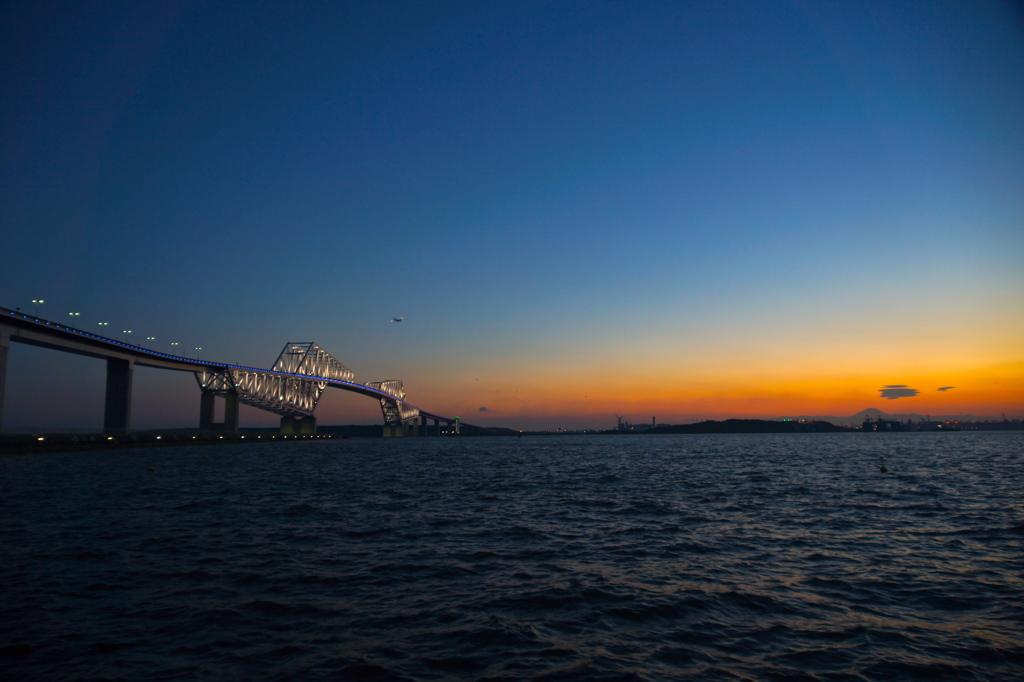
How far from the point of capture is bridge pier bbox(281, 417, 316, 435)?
17862cm

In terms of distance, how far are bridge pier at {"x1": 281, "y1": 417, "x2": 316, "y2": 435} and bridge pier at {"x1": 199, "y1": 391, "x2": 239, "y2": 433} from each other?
1795 inches

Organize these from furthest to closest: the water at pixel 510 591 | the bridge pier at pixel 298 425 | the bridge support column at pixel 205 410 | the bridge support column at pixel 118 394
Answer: the bridge pier at pixel 298 425 < the bridge support column at pixel 205 410 < the bridge support column at pixel 118 394 < the water at pixel 510 591

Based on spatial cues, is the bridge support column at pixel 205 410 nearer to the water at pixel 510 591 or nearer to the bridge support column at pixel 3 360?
the bridge support column at pixel 3 360

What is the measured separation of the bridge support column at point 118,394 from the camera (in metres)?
93.8

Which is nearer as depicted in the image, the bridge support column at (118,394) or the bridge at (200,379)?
the bridge at (200,379)

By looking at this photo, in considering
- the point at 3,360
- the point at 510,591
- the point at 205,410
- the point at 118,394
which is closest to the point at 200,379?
the point at 205,410

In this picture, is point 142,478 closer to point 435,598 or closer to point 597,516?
point 597,516

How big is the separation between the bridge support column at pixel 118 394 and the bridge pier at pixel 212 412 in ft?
103

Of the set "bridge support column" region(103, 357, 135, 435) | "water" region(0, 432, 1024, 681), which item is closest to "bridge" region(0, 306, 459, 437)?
"bridge support column" region(103, 357, 135, 435)

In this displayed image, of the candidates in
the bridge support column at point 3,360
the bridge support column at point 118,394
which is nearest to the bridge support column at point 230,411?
the bridge support column at point 118,394

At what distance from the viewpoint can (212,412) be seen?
13025 cm

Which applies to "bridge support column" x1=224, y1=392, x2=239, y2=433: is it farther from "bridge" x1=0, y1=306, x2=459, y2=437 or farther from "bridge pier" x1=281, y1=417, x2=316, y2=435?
"bridge pier" x1=281, y1=417, x2=316, y2=435

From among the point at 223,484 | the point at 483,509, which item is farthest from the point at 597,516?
the point at 223,484

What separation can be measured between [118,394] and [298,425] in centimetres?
8767
